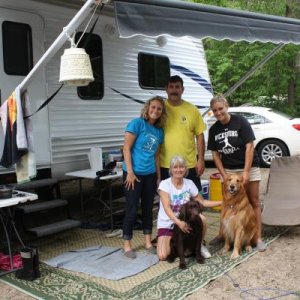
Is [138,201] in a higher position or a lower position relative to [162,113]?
lower

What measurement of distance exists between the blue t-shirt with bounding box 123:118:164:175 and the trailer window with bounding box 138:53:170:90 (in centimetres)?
239

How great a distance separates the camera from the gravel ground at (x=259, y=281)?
11.6 ft

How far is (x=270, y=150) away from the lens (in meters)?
9.82

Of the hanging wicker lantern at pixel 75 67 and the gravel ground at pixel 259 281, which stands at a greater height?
the hanging wicker lantern at pixel 75 67

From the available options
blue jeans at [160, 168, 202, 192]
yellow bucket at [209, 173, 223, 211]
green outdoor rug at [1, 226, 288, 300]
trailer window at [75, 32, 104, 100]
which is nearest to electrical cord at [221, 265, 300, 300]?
green outdoor rug at [1, 226, 288, 300]

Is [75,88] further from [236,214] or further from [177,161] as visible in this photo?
[236,214]

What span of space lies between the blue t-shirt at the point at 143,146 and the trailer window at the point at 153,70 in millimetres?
2391

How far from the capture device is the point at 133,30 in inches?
151

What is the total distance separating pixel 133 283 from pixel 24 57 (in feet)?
9.00

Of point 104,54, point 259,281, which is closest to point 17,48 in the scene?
point 104,54

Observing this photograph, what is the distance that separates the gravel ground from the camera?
353 centimetres

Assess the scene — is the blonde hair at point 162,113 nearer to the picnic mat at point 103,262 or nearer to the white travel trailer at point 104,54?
the white travel trailer at point 104,54

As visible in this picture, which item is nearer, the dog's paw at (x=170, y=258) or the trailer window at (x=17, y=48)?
the dog's paw at (x=170, y=258)

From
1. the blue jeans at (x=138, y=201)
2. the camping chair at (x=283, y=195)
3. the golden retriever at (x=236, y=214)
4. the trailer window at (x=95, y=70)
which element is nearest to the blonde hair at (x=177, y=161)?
the blue jeans at (x=138, y=201)
